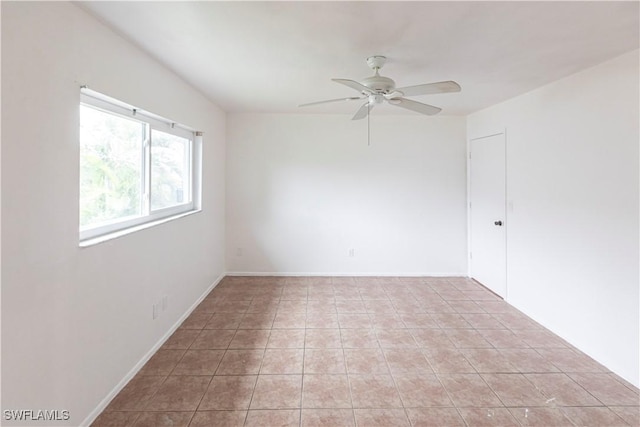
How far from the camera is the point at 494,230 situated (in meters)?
3.92

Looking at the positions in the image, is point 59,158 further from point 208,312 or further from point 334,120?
point 334,120

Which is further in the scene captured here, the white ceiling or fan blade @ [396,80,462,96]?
fan blade @ [396,80,462,96]

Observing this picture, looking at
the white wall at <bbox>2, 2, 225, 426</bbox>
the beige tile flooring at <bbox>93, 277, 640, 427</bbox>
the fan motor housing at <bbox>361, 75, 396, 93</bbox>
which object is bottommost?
the beige tile flooring at <bbox>93, 277, 640, 427</bbox>

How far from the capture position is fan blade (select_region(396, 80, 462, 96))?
6.56 ft

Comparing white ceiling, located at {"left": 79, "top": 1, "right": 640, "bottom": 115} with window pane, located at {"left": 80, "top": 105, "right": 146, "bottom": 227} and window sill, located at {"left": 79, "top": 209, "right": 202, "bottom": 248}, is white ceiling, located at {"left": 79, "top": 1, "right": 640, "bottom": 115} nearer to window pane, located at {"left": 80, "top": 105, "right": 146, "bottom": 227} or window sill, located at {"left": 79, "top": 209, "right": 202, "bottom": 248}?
Result: window pane, located at {"left": 80, "top": 105, "right": 146, "bottom": 227}

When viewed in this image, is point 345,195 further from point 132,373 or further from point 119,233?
point 132,373

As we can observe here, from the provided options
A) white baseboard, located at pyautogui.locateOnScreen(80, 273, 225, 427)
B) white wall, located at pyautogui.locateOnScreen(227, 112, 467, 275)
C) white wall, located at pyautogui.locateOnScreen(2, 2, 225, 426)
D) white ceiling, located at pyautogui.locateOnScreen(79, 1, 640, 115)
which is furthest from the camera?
white wall, located at pyautogui.locateOnScreen(227, 112, 467, 275)

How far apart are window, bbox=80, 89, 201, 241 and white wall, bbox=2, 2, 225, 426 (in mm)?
136

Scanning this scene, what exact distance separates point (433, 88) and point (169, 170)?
2.53 meters

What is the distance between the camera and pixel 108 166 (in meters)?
2.13

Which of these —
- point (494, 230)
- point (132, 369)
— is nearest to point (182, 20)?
point (132, 369)

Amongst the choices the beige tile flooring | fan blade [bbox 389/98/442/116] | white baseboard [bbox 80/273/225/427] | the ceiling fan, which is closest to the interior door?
the beige tile flooring

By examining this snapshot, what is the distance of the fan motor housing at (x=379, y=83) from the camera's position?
2254 mm

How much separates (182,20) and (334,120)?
287cm
